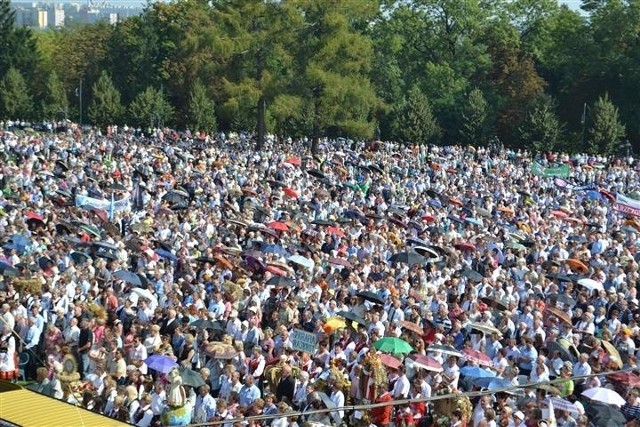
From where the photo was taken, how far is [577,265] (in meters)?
22.5

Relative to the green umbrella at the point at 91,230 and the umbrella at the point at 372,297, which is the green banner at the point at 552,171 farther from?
the umbrella at the point at 372,297

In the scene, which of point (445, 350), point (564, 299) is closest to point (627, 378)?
point (445, 350)

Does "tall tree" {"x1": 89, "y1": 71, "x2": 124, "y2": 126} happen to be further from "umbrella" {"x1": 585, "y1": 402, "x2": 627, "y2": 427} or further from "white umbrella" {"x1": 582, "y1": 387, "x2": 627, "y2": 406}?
"umbrella" {"x1": 585, "y1": 402, "x2": 627, "y2": 427}

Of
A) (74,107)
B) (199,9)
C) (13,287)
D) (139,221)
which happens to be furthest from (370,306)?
(74,107)

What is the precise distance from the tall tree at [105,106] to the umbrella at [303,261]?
52.3 metres

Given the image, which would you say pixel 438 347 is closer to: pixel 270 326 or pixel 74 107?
pixel 270 326

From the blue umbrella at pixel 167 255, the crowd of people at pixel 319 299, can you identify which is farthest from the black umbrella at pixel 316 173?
the blue umbrella at pixel 167 255

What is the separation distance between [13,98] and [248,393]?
64.5m

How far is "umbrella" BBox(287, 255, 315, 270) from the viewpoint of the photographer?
2247cm

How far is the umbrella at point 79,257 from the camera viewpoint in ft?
74.5

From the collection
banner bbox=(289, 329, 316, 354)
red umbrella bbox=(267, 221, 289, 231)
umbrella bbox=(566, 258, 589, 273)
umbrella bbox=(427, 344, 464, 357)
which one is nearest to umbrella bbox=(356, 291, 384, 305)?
banner bbox=(289, 329, 316, 354)

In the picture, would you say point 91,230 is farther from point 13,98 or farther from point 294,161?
point 13,98

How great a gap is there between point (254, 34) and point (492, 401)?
4674 cm

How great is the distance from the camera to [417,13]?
75.5 metres
